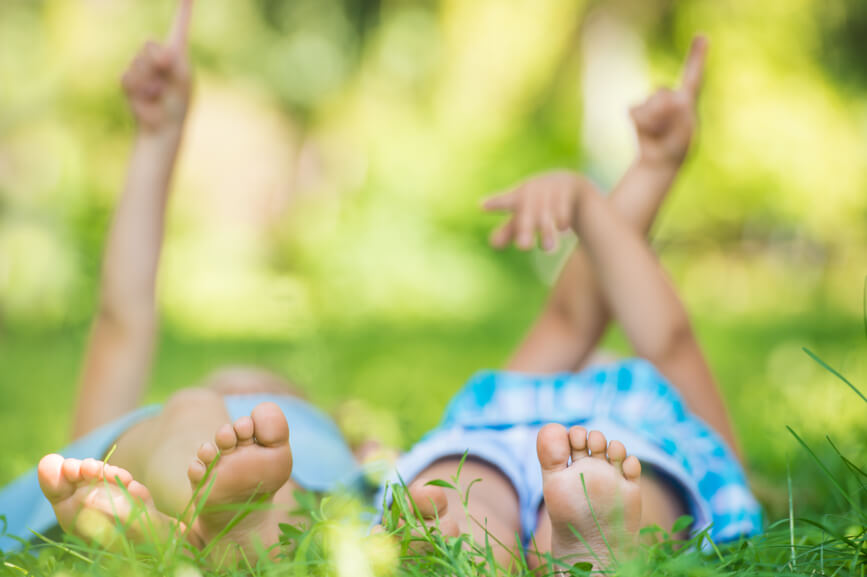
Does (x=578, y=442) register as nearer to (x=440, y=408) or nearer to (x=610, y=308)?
(x=610, y=308)

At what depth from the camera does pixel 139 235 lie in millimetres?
1403

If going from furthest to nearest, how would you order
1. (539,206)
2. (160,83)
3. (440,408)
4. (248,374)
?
(440,408)
(248,374)
(160,83)
(539,206)

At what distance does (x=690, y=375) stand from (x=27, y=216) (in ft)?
11.4

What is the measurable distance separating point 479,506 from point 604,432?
0.75 feet

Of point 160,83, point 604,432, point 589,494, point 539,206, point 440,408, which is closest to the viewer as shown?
point 589,494

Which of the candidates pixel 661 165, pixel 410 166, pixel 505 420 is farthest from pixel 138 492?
pixel 410 166

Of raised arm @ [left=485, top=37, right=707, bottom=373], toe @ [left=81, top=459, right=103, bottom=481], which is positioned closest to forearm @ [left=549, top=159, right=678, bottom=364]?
raised arm @ [left=485, top=37, right=707, bottom=373]

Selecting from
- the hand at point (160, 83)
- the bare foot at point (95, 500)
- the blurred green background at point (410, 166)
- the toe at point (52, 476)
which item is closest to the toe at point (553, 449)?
the bare foot at point (95, 500)

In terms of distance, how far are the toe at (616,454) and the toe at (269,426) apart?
1.06 ft

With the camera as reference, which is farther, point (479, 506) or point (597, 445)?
point (479, 506)

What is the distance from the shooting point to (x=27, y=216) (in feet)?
12.3

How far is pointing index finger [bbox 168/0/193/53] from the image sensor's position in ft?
4.80

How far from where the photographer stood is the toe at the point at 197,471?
75 centimetres

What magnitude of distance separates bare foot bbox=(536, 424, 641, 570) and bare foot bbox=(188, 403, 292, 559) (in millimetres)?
266
